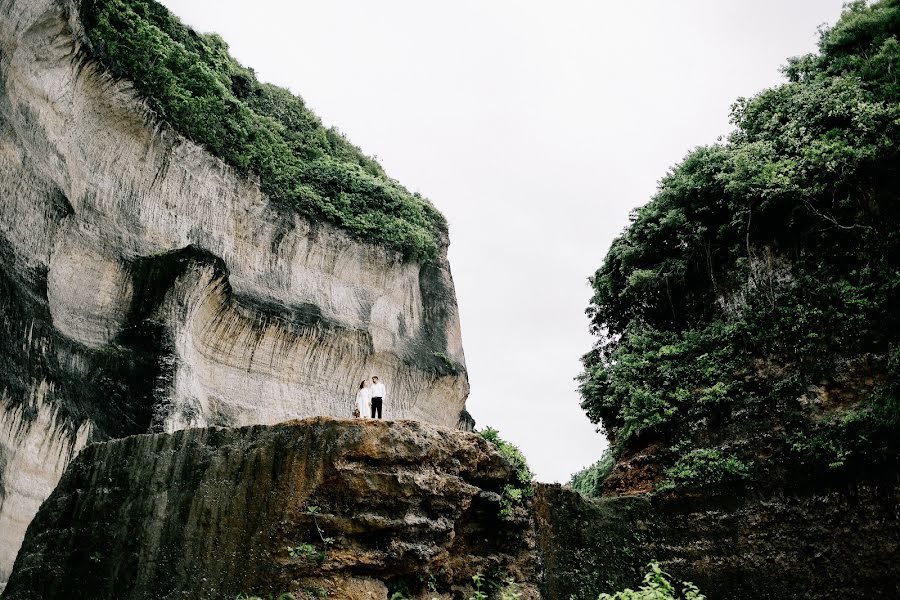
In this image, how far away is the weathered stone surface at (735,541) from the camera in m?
11.6

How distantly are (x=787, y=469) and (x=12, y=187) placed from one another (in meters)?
13.9

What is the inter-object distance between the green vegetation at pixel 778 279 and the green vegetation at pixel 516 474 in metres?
4.40

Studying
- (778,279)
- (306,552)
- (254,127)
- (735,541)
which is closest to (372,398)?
(306,552)

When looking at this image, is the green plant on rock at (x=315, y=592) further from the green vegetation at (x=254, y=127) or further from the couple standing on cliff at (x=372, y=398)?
the green vegetation at (x=254, y=127)

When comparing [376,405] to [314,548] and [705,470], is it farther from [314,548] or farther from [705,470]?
[705,470]

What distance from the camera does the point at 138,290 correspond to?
15.4 m

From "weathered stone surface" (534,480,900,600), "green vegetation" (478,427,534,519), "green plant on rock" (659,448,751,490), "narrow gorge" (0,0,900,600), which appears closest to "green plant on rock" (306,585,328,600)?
"narrow gorge" (0,0,900,600)

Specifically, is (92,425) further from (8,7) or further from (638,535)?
(638,535)

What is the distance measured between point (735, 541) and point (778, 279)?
528 centimetres

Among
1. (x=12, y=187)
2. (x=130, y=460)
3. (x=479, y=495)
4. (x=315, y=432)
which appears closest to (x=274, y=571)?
(x=315, y=432)

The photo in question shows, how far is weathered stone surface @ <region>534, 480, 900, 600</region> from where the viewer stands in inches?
455

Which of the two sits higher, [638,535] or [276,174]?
[276,174]

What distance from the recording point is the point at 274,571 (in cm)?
747

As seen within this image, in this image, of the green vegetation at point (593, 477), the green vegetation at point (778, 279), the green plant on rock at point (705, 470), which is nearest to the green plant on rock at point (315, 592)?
the green plant on rock at point (705, 470)
